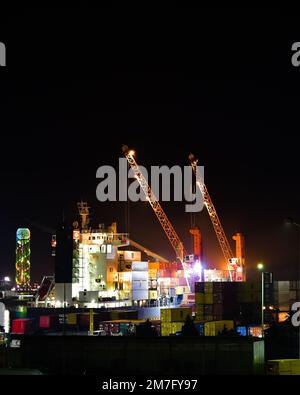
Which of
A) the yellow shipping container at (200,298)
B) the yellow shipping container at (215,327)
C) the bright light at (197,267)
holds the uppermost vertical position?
the bright light at (197,267)

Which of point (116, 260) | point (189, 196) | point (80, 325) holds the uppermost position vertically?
point (189, 196)

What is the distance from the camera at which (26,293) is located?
7488 centimetres

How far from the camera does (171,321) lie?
3519cm

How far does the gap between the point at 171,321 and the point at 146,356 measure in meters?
12.2

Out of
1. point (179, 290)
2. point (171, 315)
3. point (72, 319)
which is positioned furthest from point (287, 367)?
point (179, 290)

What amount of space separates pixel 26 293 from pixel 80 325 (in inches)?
1356

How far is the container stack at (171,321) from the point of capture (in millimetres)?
34719

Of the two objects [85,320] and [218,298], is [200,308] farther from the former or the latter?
[85,320]

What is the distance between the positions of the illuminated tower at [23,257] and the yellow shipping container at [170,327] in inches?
1776

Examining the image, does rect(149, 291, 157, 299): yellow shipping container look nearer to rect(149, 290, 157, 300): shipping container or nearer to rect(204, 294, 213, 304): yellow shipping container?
rect(149, 290, 157, 300): shipping container

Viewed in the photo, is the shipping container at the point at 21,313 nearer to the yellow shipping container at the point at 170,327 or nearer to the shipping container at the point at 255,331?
the yellow shipping container at the point at 170,327

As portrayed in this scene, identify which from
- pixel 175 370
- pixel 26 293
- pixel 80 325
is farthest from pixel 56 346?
pixel 26 293

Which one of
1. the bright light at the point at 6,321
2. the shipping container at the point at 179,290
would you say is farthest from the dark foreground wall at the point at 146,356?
the shipping container at the point at 179,290

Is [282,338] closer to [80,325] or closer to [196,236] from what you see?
[80,325]
